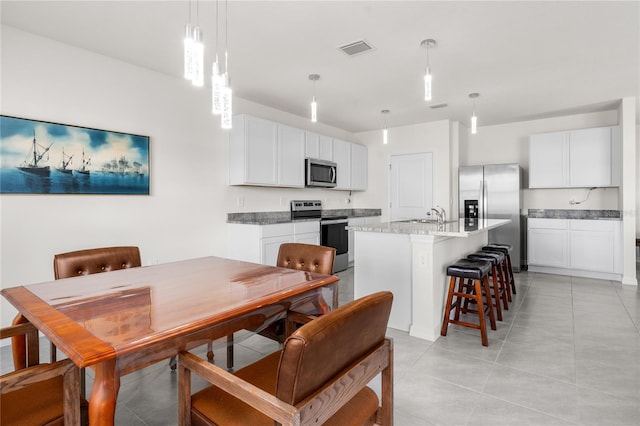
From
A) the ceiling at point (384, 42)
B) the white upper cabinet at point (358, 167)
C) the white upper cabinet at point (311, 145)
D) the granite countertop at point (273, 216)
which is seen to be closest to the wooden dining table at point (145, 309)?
the ceiling at point (384, 42)

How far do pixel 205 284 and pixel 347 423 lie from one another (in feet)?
3.01

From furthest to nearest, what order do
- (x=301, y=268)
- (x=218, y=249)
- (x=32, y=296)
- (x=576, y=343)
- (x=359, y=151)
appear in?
(x=359, y=151), (x=218, y=249), (x=576, y=343), (x=301, y=268), (x=32, y=296)

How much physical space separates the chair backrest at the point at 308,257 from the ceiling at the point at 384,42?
1.72 metres

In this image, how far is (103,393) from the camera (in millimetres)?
983

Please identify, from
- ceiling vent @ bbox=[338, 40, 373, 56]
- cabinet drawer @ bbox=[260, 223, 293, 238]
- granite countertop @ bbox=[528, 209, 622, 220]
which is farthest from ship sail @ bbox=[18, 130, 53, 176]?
granite countertop @ bbox=[528, 209, 622, 220]

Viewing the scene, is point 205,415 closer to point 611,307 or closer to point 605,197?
point 611,307

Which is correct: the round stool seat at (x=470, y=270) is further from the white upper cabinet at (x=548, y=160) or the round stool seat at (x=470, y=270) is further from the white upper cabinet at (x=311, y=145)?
the white upper cabinet at (x=548, y=160)

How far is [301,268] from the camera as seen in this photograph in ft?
7.31

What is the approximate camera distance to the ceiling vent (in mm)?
2930

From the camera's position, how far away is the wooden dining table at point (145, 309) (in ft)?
3.24

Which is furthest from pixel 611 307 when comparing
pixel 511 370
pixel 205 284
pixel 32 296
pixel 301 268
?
pixel 32 296

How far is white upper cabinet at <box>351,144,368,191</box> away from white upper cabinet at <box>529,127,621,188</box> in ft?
9.00

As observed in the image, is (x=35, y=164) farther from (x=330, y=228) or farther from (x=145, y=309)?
(x=330, y=228)

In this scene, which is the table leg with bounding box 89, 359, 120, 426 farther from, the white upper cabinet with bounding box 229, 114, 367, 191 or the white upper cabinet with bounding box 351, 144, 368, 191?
the white upper cabinet with bounding box 351, 144, 368, 191
